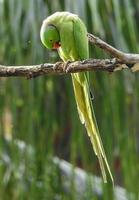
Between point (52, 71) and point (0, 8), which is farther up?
point (0, 8)

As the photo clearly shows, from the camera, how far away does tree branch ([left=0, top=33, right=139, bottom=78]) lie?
496 millimetres

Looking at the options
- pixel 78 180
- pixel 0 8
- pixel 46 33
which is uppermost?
pixel 0 8

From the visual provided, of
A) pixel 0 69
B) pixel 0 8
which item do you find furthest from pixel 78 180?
pixel 0 69

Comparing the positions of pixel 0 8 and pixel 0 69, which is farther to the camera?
pixel 0 8

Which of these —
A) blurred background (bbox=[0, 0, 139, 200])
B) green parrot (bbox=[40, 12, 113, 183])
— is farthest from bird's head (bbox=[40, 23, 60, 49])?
blurred background (bbox=[0, 0, 139, 200])

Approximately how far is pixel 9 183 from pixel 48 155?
10cm

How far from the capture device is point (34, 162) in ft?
3.54

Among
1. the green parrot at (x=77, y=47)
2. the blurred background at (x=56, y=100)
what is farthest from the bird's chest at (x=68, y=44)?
the blurred background at (x=56, y=100)

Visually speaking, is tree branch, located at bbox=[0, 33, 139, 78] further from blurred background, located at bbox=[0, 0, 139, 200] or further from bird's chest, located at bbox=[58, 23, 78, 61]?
blurred background, located at bbox=[0, 0, 139, 200]

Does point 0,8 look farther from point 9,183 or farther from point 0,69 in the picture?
point 0,69

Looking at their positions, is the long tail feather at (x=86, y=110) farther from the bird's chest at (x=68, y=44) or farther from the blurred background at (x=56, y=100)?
the blurred background at (x=56, y=100)

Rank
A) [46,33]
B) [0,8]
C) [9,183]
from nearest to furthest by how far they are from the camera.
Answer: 1. [46,33]
2. [0,8]
3. [9,183]

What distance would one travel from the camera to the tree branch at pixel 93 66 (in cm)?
50

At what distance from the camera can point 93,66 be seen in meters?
Result: 0.50
